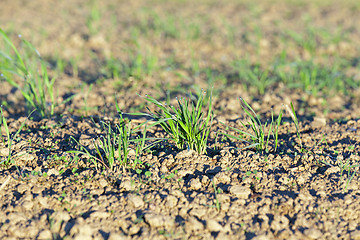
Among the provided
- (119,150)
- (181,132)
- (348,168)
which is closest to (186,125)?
(181,132)

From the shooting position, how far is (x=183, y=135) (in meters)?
2.27

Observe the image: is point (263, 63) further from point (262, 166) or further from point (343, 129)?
point (262, 166)

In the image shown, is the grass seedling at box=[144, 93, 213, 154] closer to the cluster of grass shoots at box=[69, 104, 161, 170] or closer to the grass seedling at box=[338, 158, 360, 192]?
the cluster of grass shoots at box=[69, 104, 161, 170]

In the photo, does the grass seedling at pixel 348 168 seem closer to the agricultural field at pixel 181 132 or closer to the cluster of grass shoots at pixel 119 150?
the agricultural field at pixel 181 132

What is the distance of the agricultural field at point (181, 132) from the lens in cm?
185

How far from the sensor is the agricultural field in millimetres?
1846

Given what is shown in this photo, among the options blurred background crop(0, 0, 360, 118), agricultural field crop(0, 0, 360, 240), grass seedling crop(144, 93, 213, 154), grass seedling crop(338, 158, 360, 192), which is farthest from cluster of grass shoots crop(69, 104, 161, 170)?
grass seedling crop(338, 158, 360, 192)

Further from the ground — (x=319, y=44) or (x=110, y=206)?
(x=319, y=44)

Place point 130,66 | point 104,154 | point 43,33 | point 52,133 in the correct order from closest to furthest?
point 104,154, point 52,133, point 130,66, point 43,33

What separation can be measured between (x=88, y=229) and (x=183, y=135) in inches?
31.7

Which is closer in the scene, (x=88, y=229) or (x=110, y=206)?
(x=88, y=229)

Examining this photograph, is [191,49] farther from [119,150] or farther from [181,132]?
[119,150]

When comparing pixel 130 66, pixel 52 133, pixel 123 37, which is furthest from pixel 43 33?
pixel 52 133

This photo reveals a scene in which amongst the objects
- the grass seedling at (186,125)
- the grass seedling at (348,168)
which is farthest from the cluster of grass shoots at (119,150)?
the grass seedling at (348,168)
